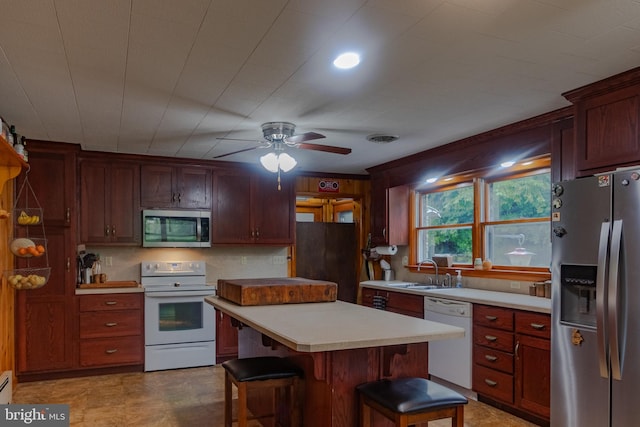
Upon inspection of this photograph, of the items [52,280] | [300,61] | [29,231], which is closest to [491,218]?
[300,61]

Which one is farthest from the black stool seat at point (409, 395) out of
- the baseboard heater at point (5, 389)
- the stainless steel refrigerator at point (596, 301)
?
the baseboard heater at point (5, 389)

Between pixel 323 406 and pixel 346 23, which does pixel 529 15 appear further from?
pixel 323 406

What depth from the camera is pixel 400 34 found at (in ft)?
7.09

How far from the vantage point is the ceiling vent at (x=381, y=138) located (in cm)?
418

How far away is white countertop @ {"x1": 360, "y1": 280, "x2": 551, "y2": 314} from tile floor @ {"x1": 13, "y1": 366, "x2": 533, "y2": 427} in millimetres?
839

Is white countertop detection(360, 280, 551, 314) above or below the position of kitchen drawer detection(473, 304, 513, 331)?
above

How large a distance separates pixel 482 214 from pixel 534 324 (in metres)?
1.55

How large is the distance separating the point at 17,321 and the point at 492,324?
4210 mm

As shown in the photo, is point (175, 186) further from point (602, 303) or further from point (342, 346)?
point (602, 303)

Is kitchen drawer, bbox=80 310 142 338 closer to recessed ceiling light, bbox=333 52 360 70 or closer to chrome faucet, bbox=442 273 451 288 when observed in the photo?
chrome faucet, bbox=442 273 451 288

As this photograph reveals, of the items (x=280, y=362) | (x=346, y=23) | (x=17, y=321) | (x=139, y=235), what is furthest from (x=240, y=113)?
(x=17, y=321)

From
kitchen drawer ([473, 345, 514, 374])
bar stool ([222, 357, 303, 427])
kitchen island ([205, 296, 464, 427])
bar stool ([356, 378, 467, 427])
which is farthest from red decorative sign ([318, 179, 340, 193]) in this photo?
bar stool ([356, 378, 467, 427])

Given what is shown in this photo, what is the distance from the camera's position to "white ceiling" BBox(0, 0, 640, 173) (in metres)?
1.97

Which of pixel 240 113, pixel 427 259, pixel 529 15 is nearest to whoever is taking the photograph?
pixel 529 15
